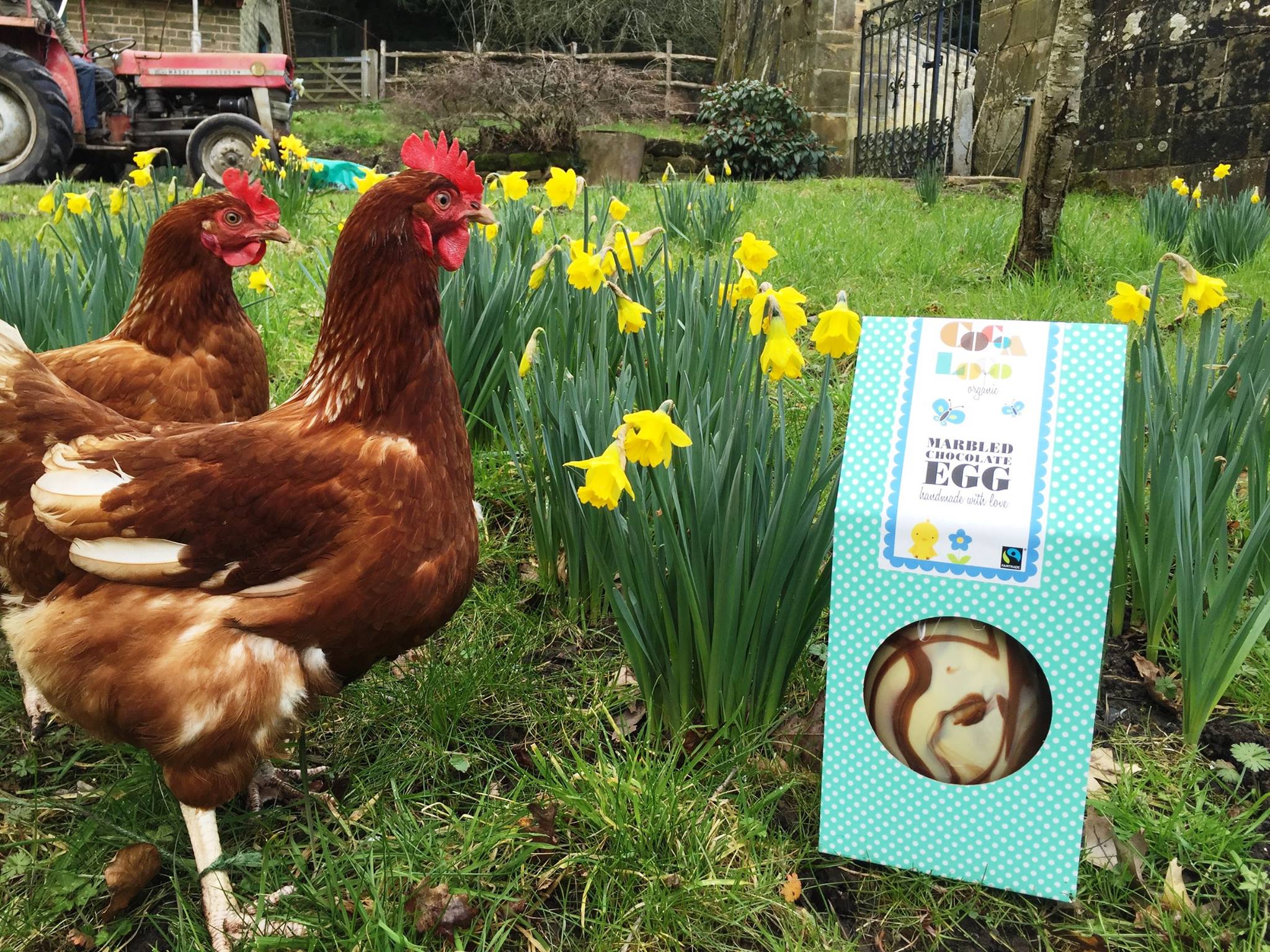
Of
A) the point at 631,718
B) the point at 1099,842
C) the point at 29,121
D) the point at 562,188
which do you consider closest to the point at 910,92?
the point at 29,121

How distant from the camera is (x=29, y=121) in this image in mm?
8719

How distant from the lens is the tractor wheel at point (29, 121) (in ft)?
27.9

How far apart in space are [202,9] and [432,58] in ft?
25.5

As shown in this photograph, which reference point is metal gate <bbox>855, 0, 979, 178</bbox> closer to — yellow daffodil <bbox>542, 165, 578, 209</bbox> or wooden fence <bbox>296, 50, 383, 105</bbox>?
yellow daffodil <bbox>542, 165, 578, 209</bbox>

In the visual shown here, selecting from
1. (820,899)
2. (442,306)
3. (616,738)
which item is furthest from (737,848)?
(442,306)

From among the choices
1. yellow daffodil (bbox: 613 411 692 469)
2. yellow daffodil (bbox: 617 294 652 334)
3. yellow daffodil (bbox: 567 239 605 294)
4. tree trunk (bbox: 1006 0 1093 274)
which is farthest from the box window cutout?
tree trunk (bbox: 1006 0 1093 274)

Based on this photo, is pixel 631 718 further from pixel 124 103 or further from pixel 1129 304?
pixel 124 103

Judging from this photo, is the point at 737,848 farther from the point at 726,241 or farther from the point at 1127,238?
the point at 1127,238

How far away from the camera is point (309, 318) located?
4152mm

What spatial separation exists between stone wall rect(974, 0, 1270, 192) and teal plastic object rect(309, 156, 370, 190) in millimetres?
6445

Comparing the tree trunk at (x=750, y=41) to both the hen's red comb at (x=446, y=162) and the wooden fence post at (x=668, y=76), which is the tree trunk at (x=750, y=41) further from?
the hen's red comb at (x=446, y=162)

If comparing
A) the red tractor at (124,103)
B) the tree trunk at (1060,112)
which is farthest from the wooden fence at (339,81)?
the tree trunk at (1060,112)

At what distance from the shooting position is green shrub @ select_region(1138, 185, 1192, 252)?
15.8 ft

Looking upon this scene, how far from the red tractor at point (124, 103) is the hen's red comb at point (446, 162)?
8687mm
